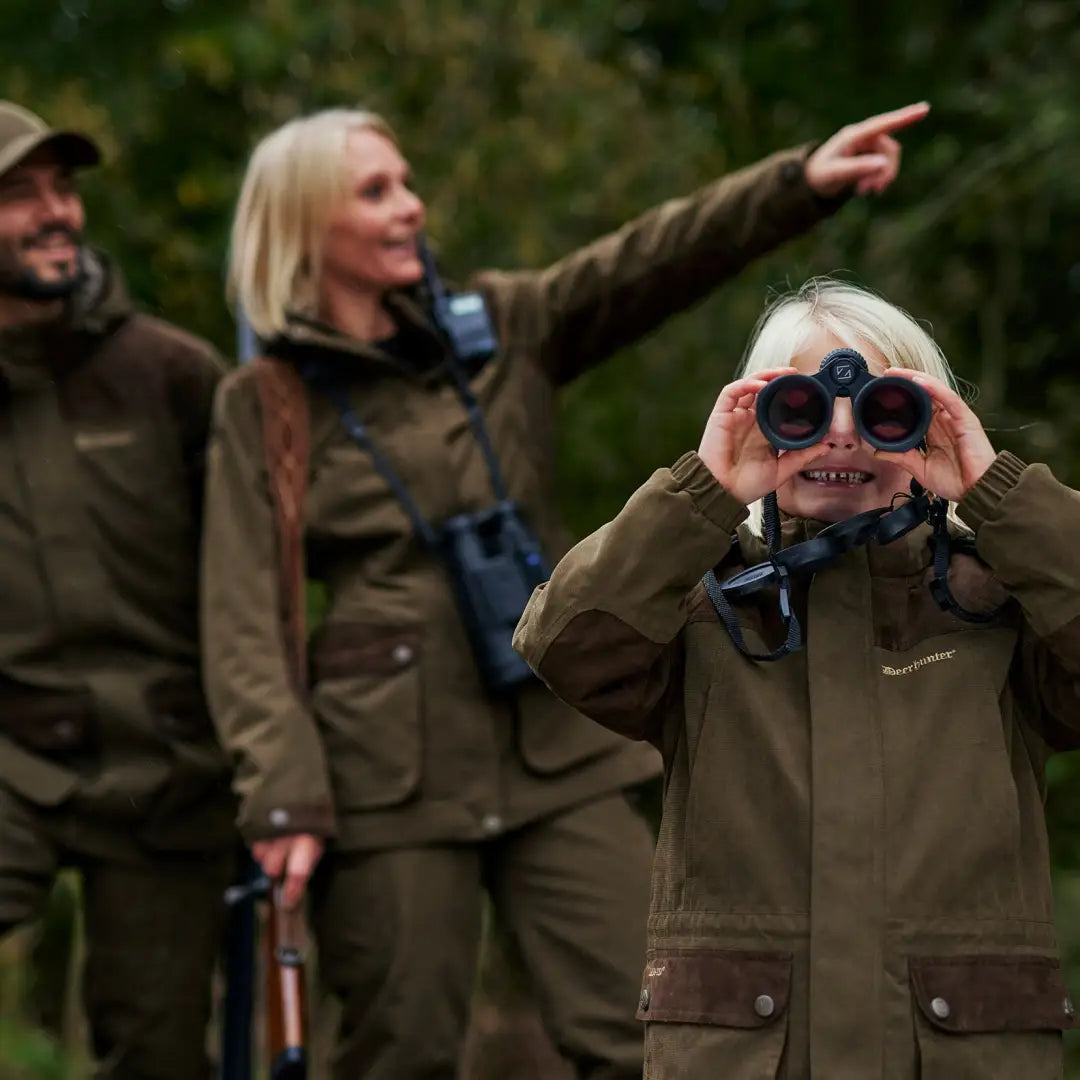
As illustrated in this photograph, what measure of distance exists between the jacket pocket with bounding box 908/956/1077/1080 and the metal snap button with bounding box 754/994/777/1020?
0.59ft

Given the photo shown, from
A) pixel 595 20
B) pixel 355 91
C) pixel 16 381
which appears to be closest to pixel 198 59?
pixel 355 91

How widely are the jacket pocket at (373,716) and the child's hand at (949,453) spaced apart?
5.45 ft

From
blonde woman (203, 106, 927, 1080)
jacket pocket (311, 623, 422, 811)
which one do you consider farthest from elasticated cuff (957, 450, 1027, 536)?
jacket pocket (311, 623, 422, 811)

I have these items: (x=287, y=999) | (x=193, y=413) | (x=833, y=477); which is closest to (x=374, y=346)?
(x=193, y=413)

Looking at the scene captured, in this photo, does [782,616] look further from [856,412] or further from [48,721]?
[48,721]

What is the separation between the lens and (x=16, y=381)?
5.12 m

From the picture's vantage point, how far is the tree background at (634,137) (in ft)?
24.7

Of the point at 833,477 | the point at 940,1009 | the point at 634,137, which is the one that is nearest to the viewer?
the point at 940,1009

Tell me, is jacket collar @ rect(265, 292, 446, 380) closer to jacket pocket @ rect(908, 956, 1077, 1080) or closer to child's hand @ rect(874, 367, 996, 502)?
child's hand @ rect(874, 367, 996, 502)

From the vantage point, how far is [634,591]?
10.4ft

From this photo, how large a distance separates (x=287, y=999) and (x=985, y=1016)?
7.05ft

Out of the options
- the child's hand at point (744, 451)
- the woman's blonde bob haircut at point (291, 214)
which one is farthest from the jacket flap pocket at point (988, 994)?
the woman's blonde bob haircut at point (291, 214)

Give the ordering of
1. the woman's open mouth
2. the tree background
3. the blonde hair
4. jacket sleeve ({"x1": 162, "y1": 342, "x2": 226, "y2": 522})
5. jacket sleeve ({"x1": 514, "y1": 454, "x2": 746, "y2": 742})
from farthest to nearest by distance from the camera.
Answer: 1. the tree background
2. jacket sleeve ({"x1": 162, "y1": 342, "x2": 226, "y2": 522})
3. the blonde hair
4. the woman's open mouth
5. jacket sleeve ({"x1": 514, "y1": 454, "x2": 746, "y2": 742})

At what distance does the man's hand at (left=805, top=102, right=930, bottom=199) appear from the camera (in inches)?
183
